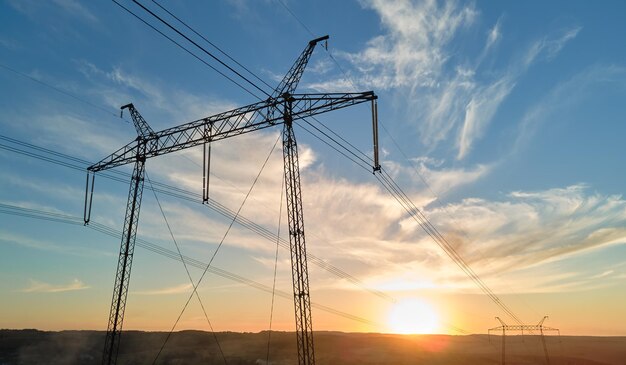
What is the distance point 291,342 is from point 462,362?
149 ft

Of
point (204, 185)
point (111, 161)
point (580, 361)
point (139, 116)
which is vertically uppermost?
point (139, 116)

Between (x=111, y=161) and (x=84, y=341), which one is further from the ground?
(x=111, y=161)

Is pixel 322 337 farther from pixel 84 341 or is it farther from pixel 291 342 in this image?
pixel 84 341

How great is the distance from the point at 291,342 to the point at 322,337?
10.4 m

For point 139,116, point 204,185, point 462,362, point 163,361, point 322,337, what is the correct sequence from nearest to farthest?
point 204,185, point 139,116, point 163,361, point 462,362, point 322,337

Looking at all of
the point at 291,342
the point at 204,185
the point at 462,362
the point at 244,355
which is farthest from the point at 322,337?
the point at 204,185

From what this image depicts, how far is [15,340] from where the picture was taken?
90.0 meters

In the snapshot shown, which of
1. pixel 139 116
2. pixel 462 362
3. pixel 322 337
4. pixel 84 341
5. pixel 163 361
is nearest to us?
pixel 139 116

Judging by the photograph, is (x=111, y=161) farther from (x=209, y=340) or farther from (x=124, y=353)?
(x=209, y=340)

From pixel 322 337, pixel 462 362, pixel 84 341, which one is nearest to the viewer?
pixel 462 362

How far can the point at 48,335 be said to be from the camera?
9938cm

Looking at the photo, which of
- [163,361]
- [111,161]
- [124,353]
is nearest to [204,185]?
[111,161]

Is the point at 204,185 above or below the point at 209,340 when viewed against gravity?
above

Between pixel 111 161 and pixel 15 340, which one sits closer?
pixel 111 161
